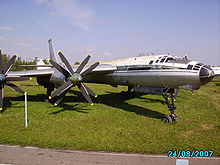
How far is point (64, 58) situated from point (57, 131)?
5774 millimetres

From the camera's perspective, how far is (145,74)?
11.6 metres

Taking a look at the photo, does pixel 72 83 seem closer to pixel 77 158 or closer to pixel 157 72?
pixel 157 72

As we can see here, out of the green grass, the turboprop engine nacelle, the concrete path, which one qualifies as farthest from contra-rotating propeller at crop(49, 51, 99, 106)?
the concrete path

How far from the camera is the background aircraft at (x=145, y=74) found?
9.41m

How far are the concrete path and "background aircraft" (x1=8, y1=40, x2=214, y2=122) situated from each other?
454 centimetres

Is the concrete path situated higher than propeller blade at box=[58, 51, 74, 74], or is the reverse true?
propeller blade at box=[58, 51, 74, 74]

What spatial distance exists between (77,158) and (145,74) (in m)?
7.54

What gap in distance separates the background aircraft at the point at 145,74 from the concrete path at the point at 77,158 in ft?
14.9

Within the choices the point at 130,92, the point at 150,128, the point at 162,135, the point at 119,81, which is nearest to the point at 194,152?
the point at 162,135

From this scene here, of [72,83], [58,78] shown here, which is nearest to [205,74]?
[72,83]

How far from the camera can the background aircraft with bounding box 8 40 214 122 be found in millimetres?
9414

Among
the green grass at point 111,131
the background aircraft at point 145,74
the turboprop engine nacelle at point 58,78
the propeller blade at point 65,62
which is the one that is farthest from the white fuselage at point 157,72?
the turboprop engine nacelle at point 58,78

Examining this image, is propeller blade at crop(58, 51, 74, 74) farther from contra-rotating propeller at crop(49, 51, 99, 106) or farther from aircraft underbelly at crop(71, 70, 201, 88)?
aircraft underbelly at crop(71, 70, 201, 88)

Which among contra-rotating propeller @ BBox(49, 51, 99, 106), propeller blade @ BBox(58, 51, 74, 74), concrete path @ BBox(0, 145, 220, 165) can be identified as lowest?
concrete path @ BBox(0, 145, 220, 165)
